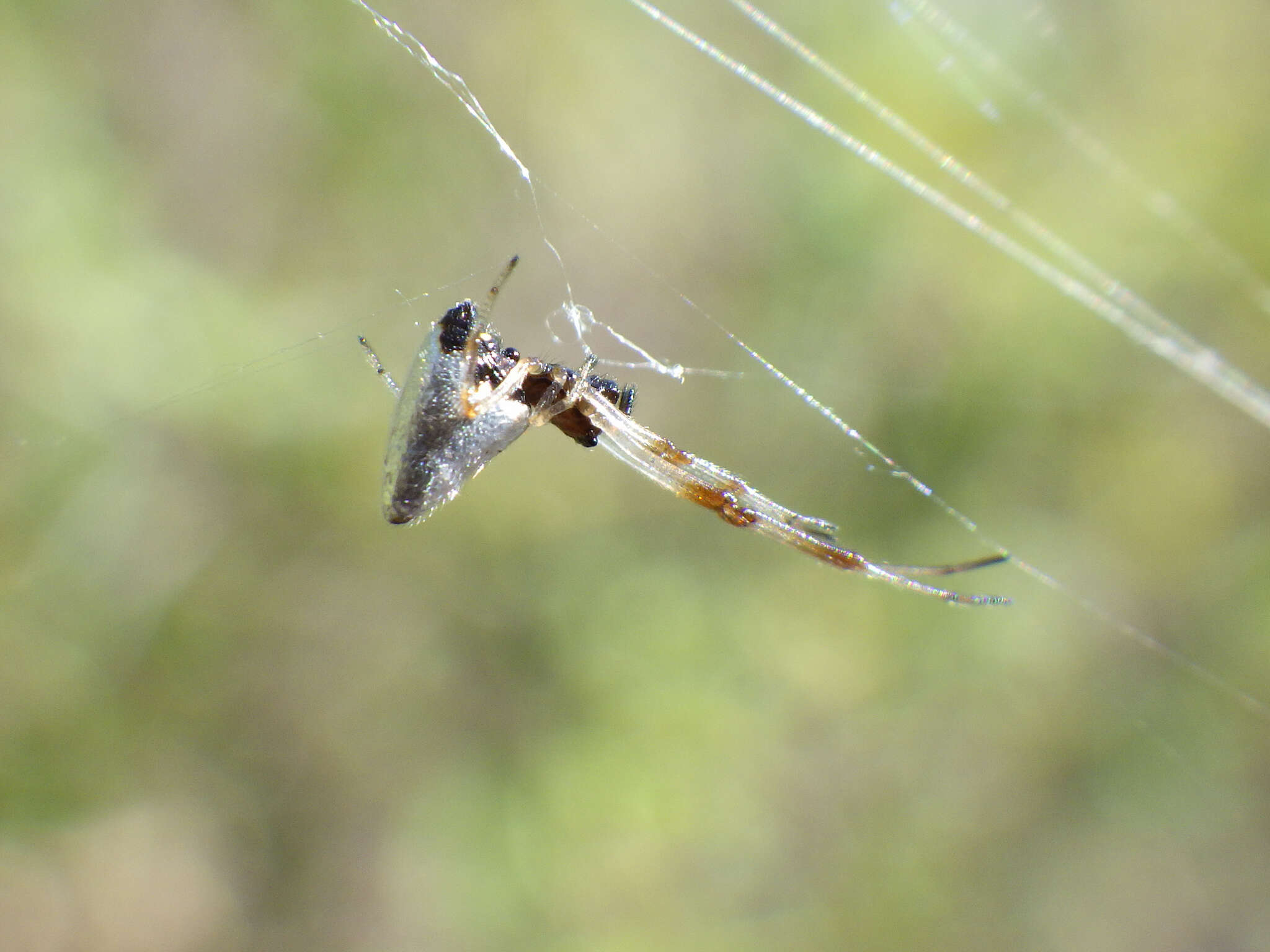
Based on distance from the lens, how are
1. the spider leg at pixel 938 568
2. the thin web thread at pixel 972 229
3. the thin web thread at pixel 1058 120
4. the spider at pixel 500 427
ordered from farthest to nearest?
the thin web thread at pixel 1058 120 → the thin web thread at pixel 972 229 → the spider leg at pixel 938 568 → the spider at pixel 500 427

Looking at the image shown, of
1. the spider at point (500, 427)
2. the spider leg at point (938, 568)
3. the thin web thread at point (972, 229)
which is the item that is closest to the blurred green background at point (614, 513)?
the thin web thread at point (972, 229)

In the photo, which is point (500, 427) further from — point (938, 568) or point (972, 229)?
point (972, 229)

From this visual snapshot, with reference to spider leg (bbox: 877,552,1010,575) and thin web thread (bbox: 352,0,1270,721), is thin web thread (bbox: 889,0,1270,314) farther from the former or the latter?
spider leg (bbox: 877,552,1010,575)

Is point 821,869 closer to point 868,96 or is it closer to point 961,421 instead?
point 961,421

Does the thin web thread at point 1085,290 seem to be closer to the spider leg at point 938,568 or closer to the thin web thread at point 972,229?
the thin web thread at point 972,229

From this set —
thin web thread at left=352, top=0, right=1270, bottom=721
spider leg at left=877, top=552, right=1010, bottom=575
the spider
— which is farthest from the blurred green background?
spider leg at left=877, top=552, right=1010, bottom=575

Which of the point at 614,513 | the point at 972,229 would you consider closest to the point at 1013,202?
the point at 972,229

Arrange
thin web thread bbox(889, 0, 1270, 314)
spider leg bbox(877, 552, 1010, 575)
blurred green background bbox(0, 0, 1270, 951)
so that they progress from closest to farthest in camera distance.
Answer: spider leg bbox(877, 552, 1010, 575)
blurred green background bbox(0, 0, 1270, 951)
thin web thread bbox(889, 0, 1270, 314)
